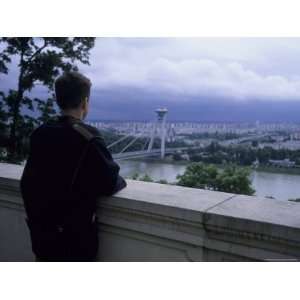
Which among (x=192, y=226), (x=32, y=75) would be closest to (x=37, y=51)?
(x=32, y=75)

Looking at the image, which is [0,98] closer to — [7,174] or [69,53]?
[69,53]

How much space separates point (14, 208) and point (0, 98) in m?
7.01

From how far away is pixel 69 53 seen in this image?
8.51m

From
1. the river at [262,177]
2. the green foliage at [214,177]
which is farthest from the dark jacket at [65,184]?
the green foliage at [214,177]

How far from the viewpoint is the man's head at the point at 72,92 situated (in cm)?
173

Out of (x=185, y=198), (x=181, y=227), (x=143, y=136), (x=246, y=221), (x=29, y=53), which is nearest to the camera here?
(x=246, y=221)

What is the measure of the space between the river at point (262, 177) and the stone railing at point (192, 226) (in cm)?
52

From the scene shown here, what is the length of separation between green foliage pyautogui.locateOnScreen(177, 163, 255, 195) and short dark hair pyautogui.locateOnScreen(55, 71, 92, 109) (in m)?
2.37

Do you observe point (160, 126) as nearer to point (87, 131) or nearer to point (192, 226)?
point (87, 131)

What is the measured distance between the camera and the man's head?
1.73 meters

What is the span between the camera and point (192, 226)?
159 cm

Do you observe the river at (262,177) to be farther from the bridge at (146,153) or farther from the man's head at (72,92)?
the man's head at (72,92)
